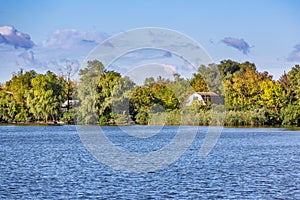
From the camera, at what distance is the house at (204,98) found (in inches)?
3461

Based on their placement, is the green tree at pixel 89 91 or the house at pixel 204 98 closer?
the green tree at pixel 89 91

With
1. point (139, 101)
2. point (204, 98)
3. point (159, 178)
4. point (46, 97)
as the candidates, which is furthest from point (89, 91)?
point (159, 178)

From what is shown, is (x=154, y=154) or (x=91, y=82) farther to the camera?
(x=91, y=82)

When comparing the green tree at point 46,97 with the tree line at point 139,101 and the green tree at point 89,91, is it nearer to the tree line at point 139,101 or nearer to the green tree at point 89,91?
the tree line at point 139,101

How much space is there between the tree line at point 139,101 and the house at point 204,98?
2.53ft

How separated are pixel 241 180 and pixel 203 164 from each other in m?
6.27

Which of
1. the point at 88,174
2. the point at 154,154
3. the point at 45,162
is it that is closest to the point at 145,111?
the point at 154,154

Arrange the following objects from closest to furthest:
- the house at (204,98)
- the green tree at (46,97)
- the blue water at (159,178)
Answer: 1. the blue water at (159,178)
2. the house at (204,98)
3. the green tree at (46,97)

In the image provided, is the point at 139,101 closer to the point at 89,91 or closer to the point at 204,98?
the point at 89,91

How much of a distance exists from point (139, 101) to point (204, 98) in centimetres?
979

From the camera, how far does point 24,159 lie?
111 feet

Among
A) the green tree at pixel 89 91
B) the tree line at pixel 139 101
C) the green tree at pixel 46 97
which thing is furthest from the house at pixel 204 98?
the green tree at pixel 46 97

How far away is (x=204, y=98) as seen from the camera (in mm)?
90688

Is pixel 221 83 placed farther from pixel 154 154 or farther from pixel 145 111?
pixel 154 154
